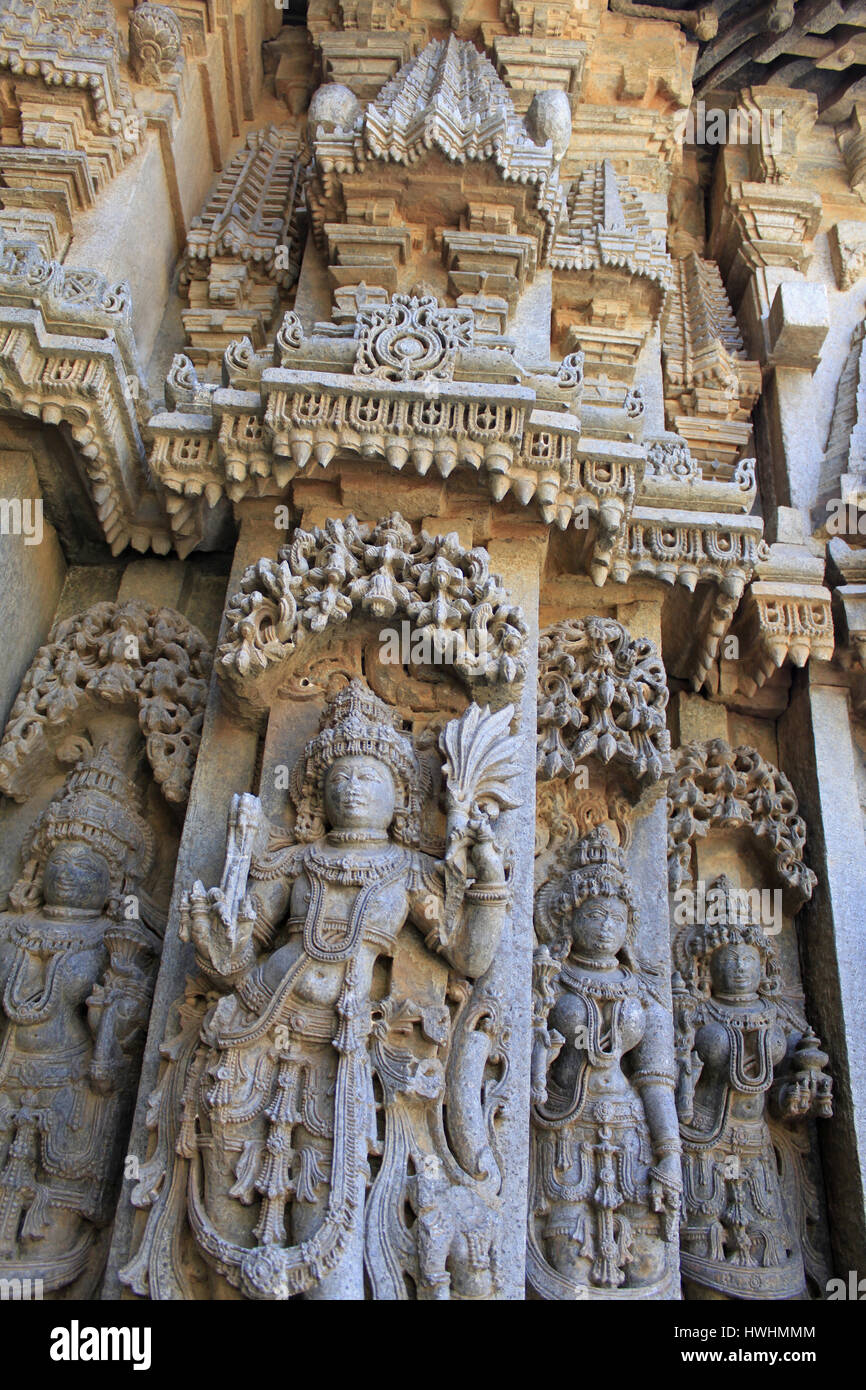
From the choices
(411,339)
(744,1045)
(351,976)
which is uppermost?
(411,339)

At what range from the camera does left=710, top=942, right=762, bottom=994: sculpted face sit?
5891mm

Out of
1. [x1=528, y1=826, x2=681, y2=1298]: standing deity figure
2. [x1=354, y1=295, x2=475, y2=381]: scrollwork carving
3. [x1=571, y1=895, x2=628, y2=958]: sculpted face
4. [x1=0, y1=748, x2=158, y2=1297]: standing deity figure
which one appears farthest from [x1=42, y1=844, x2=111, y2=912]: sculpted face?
[x1=354, y1=295, x2=475, y2=381]: scrollwork carving

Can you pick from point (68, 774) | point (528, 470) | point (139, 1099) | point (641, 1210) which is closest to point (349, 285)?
point (528, 470)

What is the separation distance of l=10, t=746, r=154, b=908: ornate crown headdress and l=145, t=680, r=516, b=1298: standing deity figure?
3.25 ft

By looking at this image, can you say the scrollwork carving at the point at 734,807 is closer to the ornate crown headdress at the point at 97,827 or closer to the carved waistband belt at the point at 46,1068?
the ornate crown headdress at the point at 97,827

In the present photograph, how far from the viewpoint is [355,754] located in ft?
15.8

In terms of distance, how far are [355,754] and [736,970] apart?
2.60 m

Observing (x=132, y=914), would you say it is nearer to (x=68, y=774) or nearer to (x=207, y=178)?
(x=68, y=774)

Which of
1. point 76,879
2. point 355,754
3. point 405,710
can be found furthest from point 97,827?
point 405,710

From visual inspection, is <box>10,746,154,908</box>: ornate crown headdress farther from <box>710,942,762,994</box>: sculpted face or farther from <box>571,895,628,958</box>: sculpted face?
<box>710,942,762,994</box>: sculpted face

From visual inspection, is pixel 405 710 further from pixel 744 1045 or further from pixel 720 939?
pixel 744 1045

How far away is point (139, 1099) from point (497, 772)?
2.04 m

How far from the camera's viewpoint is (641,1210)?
4789 millimetres

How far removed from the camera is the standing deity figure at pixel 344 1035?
3.90 metres
